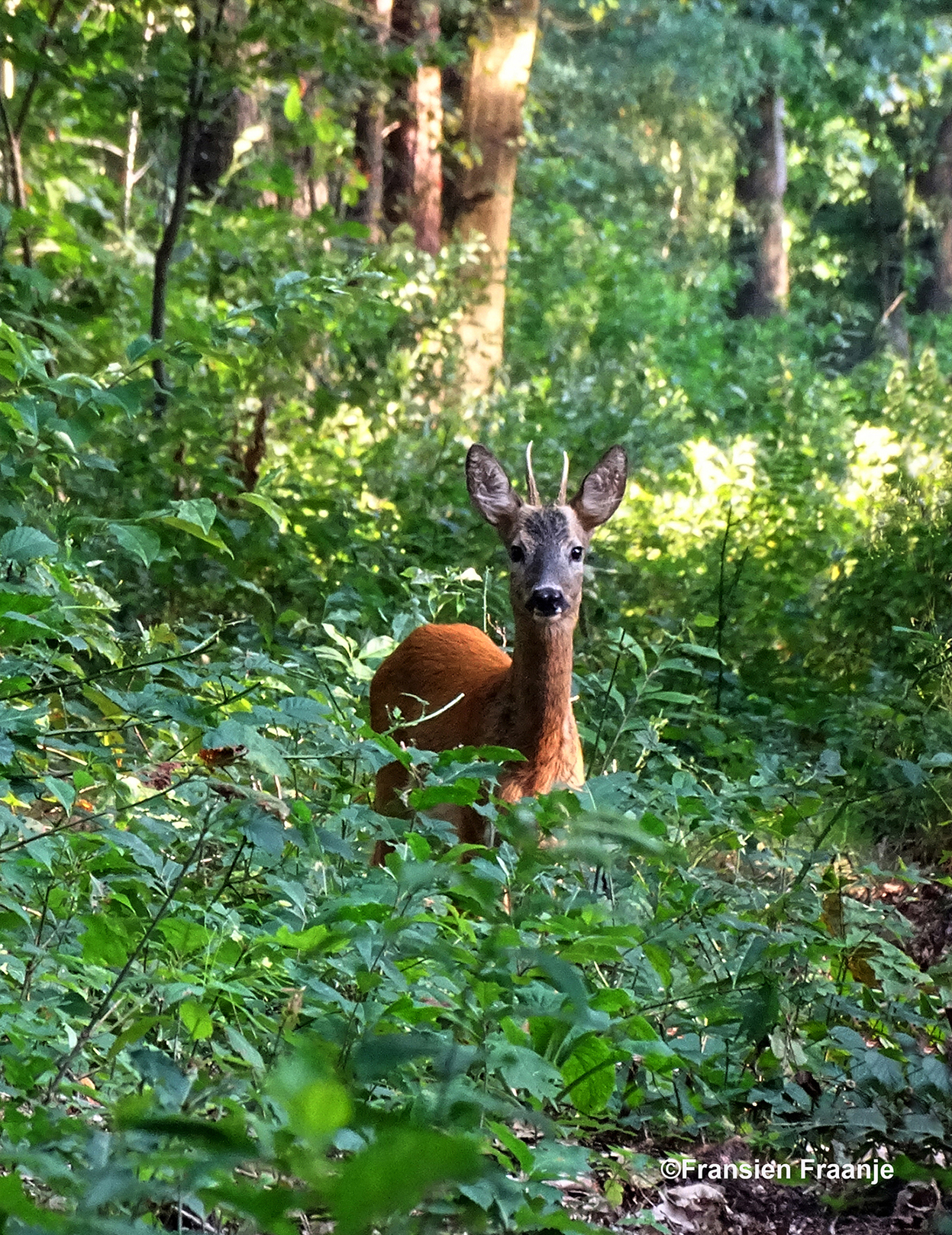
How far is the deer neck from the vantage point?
15.3ft

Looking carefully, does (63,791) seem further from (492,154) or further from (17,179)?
(492,154)

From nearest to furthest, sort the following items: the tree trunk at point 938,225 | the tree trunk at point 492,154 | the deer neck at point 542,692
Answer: the deer neck at point 542,692 → the tree trunk at point 492,154 → the tree trunk at point 938,225

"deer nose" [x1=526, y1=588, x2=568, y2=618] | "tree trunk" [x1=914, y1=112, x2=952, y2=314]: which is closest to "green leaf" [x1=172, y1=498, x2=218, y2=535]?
"deer nose" [x1=526, y1=588, x2=568, y2=618]

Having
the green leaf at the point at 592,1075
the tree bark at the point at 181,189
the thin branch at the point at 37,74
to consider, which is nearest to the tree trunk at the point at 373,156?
the tree bark at the point at 181,189

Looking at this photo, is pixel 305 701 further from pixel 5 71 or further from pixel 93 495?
pixel 5 71

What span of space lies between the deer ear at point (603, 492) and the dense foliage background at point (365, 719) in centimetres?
Answer: 47

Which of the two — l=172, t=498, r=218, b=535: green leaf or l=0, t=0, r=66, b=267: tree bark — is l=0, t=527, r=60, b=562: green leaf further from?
l=0, t=0, r=66, b=267: tree bark

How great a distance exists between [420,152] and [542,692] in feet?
31.5

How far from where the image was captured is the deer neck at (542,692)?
15.3ft

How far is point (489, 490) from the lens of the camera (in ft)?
18.1

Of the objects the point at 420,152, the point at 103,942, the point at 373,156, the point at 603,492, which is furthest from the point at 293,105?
the point at 420,152

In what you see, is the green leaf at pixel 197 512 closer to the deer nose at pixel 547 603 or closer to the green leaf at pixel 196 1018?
the green leaf at pixel 196 1018

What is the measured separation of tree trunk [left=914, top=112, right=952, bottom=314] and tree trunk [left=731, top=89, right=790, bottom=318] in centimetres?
240

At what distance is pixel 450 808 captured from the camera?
A: 446 centimetres
